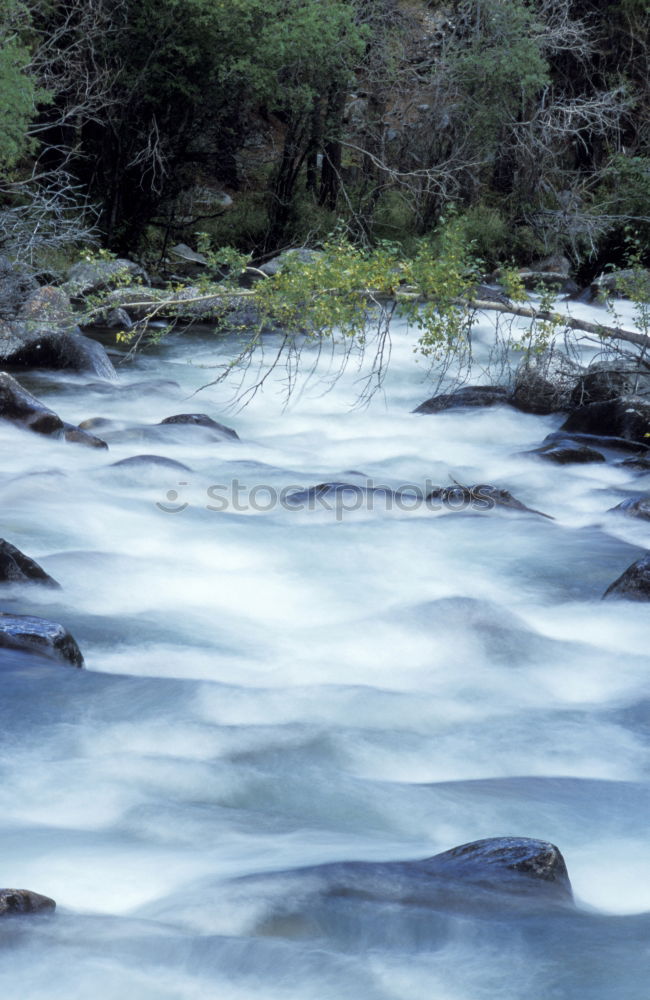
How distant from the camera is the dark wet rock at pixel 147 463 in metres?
9.14

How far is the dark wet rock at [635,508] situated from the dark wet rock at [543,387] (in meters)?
3.13

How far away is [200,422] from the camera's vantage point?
428 inches

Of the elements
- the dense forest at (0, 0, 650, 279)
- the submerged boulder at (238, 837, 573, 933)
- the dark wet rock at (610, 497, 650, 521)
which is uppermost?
the dense forest at (0, 0, 650, 279)

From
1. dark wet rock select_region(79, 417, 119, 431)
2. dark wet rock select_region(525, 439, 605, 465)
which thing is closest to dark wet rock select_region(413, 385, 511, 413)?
dark wet rock select_region(525, 439, 605, 465)

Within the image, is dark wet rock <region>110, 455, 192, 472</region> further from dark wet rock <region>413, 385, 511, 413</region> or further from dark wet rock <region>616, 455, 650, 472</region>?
dark wet rock <region>616, 455, 650, 472</region>

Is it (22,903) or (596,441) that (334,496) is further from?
(22,903)

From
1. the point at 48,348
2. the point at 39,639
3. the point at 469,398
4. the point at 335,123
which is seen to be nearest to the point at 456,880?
the point at 39,639

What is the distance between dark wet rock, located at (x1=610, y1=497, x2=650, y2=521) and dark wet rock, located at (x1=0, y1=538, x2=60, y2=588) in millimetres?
4533

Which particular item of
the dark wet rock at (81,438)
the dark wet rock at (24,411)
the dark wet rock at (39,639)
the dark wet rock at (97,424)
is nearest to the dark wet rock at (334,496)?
the dark wet rock at (81,438)

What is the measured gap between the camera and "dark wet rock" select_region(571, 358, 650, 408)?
1046 centimetres

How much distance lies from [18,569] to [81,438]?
12.7ft

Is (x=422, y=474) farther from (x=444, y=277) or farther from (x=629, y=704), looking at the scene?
(x=629, y=704)

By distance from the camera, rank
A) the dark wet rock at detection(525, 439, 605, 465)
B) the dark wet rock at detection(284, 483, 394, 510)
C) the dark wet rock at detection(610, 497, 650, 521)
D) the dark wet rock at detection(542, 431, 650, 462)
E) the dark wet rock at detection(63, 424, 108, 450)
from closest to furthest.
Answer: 1. the dark wet rock at detection(610, 497, 650, 521)
2. the dark wet rock at detection(284, 483, 394, 510)
3. the dark wet rock at detection(63, 424, 108, 450)
4. the dark wet rock at detection(525, 439, 605, 465)
5. the dark wet rock at detection(542, 431, 650, 462)

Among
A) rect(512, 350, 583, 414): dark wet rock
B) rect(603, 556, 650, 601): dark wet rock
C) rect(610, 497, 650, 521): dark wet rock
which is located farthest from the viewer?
rect(512, 350, 583, 414): dark wet rock
